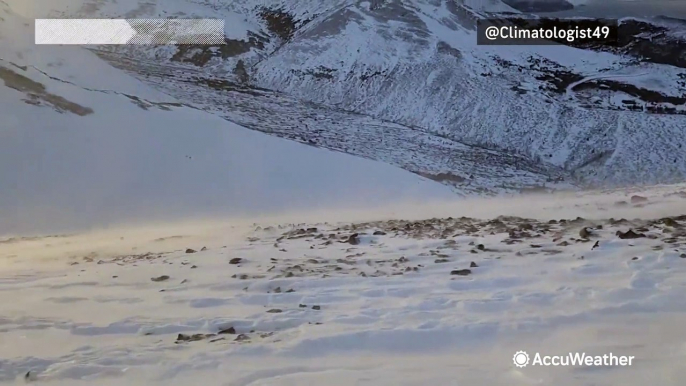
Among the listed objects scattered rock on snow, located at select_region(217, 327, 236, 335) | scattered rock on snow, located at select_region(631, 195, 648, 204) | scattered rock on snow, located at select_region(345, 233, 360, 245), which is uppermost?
scattered rock on snow, located at select_region(631, 195, 648, 204)

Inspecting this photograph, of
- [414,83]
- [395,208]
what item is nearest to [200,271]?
[395,208]

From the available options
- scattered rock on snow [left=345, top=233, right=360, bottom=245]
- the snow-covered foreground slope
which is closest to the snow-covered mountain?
scattered rock on snow [left=345, top=233, right=360, bottom=245]

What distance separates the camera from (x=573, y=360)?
50.0 inches

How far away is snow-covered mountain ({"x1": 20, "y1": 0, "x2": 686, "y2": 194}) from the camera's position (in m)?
4.98

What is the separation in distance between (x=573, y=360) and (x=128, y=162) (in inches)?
141

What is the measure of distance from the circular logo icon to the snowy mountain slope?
2.69 metres

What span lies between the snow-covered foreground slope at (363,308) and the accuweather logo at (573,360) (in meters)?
0.02

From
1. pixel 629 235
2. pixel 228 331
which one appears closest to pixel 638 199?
pixel 629 235

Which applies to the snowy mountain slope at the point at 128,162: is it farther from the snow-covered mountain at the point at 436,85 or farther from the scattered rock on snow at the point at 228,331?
the scattered rock on snow at the point at 228,331

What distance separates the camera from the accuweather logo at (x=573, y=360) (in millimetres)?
1243

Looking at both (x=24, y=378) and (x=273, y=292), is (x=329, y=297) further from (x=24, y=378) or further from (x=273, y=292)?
(x=24, y=378)

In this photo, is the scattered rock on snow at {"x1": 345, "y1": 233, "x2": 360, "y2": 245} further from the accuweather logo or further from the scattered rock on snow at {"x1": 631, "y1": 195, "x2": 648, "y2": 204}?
the scattered rock on snow at {"x1": 631, "y1": 195, "x2": 648, "y2": 204}

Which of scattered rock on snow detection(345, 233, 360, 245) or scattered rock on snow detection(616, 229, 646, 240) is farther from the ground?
scattered rock on snow detection(616, 229, 646, 240)

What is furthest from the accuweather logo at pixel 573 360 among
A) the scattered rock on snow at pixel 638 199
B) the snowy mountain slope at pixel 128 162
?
the snowy mountain slope at pixel 128 162
